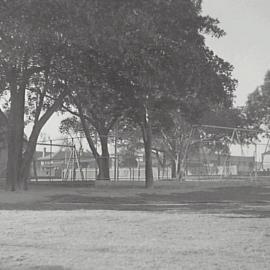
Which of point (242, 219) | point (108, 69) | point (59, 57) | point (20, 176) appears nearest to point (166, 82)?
point (108, 69)

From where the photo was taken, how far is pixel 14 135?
75.7ft

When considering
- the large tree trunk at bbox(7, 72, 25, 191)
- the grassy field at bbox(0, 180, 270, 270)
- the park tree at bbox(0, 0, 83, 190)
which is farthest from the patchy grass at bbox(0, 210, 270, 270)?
the large tree trunk at bbox(7, 72, 25, 191)

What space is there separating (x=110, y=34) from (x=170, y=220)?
831 cm

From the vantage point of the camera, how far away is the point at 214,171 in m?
39.3

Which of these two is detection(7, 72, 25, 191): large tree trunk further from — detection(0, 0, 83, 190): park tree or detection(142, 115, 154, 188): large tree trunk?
detection(142, 115, 154, 188): large tree trunk

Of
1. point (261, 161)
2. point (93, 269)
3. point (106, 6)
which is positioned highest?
point (106, 6)

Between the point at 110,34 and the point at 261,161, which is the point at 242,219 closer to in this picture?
the point at 110,34

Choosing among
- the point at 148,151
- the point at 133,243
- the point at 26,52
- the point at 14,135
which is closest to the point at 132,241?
the point at 133,243

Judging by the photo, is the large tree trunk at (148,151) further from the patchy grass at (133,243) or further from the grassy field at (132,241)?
the patchy grass at (133,243)

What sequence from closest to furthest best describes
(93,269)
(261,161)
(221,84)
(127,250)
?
(93,269)
(127,250)
(221,84)
(261,161)

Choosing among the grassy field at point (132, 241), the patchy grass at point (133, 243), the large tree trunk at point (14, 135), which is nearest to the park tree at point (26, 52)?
the large tree trunk at point (14, 135)

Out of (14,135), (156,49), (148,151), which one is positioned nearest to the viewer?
(156,49)

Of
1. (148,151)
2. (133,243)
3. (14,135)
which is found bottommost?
(133,243)

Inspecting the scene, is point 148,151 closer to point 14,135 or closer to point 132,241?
point 14,135
